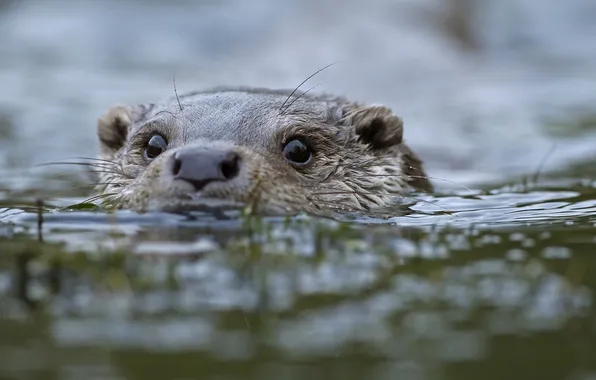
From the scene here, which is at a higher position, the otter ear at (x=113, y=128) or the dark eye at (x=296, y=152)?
the otter ear at (x=113, y=128)

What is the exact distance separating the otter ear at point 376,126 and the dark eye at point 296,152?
0.66 metres

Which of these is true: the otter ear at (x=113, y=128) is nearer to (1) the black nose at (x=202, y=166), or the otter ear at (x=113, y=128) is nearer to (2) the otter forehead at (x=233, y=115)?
(2) the otter forehead at (x=233, y=115)

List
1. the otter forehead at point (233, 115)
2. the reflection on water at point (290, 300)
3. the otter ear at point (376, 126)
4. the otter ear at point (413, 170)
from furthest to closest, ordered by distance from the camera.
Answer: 1. the otter ear at point (413, 170)
2. the otter ear at point (376, 126)
3. the otter forehead at point (233, 115)
4. the reflection on water at point (290, 300)

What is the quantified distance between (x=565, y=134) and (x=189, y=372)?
7.79 meters

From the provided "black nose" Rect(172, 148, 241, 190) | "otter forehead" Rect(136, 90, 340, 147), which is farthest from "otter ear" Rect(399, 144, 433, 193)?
"black nose" Rect(172, 148, 241, 190)

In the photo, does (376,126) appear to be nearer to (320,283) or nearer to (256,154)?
(256,154)

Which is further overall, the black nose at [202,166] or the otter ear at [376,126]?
the otter ear at [376,126]

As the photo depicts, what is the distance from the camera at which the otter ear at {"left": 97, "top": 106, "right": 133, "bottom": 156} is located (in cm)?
629

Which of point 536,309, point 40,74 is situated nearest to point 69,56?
point 40,74

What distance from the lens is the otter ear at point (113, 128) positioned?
629 centimetres

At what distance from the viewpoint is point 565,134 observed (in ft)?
33.3

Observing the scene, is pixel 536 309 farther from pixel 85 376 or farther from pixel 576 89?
pixel 576 89

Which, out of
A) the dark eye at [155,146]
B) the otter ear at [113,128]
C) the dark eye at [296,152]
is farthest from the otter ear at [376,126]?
the otter ear at [113,128]

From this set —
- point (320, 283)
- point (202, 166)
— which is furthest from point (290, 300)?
point (202, 166)
